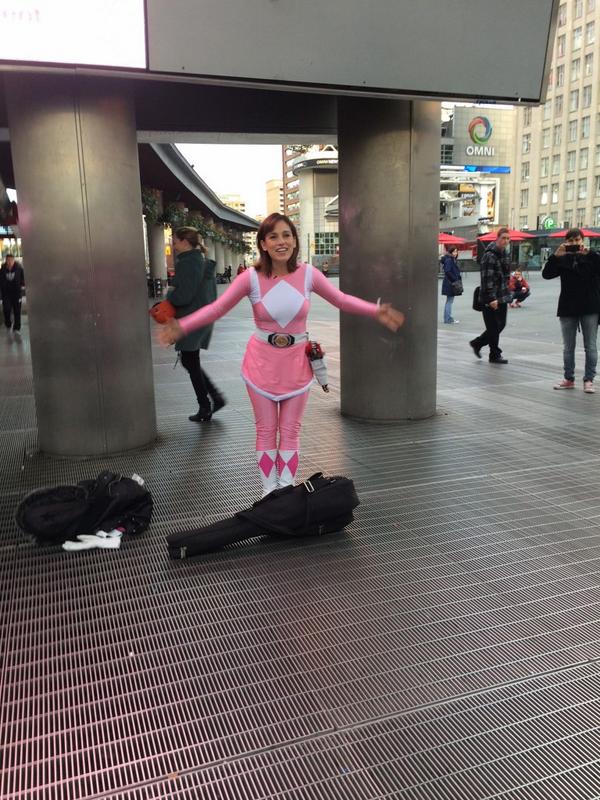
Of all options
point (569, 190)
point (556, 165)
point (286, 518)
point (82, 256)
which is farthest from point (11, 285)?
point (556, 165)

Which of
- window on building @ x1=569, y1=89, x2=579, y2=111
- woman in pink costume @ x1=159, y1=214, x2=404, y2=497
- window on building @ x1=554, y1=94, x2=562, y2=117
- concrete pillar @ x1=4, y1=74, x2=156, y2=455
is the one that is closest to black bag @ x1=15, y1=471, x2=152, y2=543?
woman in pink costume @ x1=159, y1=214, x2=404, y2=497

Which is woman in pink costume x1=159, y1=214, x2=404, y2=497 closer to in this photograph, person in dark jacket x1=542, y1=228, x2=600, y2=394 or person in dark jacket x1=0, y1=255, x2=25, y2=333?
person in dark jacket x1=542, y1=228, x2=600, y2=394

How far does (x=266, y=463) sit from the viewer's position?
4.45 metres

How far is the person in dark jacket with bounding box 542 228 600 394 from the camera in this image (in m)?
7.94

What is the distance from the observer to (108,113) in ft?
18.2

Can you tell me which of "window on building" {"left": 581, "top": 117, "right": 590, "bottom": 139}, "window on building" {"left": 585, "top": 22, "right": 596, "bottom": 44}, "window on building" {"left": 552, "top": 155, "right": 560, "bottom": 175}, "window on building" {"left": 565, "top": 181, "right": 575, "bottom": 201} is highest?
"window on building" {"left": 585, "top": 22, "right": 596, "bottom": 44}

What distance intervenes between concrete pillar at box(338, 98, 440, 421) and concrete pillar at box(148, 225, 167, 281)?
35.7 meters

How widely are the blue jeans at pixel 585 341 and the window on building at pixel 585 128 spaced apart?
329ft

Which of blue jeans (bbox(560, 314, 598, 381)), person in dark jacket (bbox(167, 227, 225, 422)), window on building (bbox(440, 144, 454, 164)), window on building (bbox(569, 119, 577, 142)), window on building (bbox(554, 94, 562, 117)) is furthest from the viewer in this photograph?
window on building (bbox(440, 144, 454, 164))

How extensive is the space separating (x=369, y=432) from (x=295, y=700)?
4173mm

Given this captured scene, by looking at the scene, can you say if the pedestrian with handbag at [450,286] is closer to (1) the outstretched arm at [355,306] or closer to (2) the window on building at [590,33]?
(1) the outstretched arm at [355,306]

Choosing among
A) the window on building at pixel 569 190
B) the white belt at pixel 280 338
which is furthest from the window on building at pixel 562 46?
the white belt at pixel 280 338

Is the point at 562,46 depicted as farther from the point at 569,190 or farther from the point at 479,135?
the point at 569,190

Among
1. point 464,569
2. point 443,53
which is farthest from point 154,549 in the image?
point 443,53
